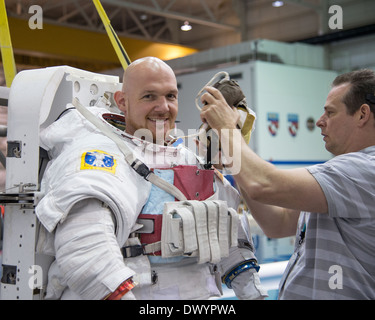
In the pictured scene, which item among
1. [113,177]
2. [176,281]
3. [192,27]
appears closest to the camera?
[113,177]

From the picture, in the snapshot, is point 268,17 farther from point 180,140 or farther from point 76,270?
point 76,270

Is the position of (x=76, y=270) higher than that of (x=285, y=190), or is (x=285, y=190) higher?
(x=285, y=190)

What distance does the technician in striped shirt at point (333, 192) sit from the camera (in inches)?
75.5

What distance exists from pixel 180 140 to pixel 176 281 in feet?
2.46

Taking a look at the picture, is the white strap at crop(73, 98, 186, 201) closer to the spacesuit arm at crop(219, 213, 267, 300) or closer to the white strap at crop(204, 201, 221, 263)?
the white strap at crop(204, 201, 221, 263)

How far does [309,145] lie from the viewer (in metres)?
10.4

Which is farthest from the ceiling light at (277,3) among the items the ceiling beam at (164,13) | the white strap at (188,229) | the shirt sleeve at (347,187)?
the white strap at (188,229)

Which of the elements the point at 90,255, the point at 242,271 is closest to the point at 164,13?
the point at 242,271

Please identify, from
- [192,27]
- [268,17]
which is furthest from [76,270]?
[192,27]

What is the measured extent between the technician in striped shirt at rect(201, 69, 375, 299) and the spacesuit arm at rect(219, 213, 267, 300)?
0.43 feet

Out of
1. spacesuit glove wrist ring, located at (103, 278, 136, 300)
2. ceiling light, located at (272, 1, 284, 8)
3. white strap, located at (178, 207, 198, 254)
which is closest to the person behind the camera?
spacesuit glove wrist ring, located at (103, 278, 136, 300)

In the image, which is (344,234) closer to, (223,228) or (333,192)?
(333,192)

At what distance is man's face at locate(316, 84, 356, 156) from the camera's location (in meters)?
2.23

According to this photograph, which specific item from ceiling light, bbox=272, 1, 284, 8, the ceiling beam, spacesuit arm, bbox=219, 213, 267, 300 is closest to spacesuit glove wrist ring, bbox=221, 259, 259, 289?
spacesuit arm, bbox=219, 213, 267, 300
